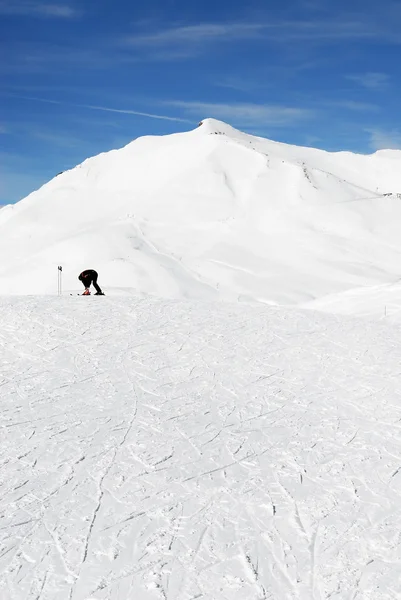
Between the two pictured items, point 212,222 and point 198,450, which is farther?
point 212,222

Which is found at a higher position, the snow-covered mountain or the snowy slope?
the snowy slope

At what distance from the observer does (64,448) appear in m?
7.33

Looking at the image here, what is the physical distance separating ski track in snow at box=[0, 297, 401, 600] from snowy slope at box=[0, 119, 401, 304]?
57.2 ft

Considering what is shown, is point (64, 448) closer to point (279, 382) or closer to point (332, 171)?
point (279, 382)

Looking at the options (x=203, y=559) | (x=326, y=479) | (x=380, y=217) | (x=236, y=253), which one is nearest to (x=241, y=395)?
(x=326, y=479)

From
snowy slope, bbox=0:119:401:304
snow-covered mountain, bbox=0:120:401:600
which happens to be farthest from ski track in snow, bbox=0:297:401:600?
snowy slope, bbox=0:119:401:304

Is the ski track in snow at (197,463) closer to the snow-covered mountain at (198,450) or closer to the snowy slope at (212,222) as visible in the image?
the snow-covered mountain at (198,450)

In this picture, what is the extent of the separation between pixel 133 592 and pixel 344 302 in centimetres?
2017

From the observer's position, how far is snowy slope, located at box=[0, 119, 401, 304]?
114ft

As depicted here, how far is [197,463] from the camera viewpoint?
22.9ft

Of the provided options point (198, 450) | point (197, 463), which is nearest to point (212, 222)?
point (198, 450)

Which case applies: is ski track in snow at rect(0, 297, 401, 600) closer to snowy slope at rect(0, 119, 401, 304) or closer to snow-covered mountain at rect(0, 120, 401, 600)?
snow-covered mountain at rect(0, 120, 401, 600)

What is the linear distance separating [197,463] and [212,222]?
3904cm

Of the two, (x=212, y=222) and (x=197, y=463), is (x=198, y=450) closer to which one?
(x=197, y=463)
